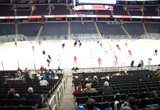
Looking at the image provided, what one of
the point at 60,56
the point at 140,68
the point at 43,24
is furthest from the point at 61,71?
the point at 43,24

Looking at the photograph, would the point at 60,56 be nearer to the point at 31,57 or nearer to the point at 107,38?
the point at 31,57

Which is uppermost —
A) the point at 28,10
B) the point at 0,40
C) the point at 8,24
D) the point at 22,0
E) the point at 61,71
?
the point at 22,0

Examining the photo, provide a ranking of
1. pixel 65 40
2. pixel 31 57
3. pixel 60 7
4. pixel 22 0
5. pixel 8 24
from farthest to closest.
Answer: pixel 60 7 → pixel 22 0 → pixel 8 24 → pixel 65 40 → pixel 31 57

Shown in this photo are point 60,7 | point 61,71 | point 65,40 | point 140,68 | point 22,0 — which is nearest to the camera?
point 61,71

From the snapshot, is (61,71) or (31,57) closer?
(61,71)

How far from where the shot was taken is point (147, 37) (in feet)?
108

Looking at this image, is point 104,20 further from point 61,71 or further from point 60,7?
point 61,71

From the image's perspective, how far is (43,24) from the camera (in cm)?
4022

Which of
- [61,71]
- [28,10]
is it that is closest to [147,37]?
[61,71]

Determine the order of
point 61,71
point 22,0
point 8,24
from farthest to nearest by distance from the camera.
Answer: point 22,0 < point 8,24 < point 61,71

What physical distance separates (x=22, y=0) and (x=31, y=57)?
31047mm

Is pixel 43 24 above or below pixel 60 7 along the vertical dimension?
below

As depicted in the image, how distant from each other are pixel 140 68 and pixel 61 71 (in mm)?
8812

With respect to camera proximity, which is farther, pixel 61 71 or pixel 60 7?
pixel 60 7
